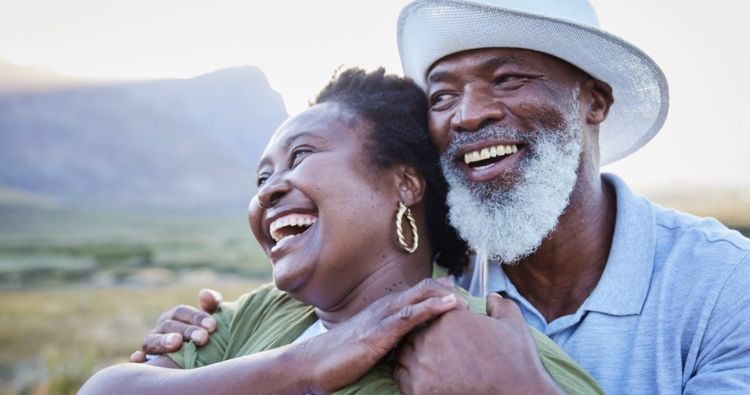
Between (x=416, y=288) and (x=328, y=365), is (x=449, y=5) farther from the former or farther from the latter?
(x=328, y=365)

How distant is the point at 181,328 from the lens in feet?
9.55

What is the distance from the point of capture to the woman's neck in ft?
8.73

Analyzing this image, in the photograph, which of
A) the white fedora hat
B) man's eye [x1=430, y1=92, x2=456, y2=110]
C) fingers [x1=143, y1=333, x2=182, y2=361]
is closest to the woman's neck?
fingers [x1=143, y1=333, x2=182, y2=361]

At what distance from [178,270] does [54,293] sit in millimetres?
6574

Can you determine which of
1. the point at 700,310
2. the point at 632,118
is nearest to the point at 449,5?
the point at 632,118

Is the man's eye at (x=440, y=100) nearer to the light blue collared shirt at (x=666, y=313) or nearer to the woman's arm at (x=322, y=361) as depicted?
the light blue collared shirt at (x=666, y=313)

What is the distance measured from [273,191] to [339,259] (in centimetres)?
37

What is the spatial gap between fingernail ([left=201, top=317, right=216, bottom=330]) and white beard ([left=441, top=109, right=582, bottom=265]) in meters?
1.10

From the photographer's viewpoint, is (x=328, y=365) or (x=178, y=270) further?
(x=178, y=270)

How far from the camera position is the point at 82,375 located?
10523 millimetres

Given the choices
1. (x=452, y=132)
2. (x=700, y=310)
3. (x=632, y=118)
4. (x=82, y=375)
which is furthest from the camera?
(x=82, y=375)

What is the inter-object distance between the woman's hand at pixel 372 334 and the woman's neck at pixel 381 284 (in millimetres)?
445

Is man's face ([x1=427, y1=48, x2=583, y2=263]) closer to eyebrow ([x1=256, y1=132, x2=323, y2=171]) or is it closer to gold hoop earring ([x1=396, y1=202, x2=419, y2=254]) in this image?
gold hoop earring ([x1=396, y1=202, x2=419, y2=254])

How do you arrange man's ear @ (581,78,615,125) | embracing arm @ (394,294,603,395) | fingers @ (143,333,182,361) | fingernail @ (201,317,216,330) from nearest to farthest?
embracing arm @ (394,294,603,395), fingers @ (143,333,182,361), fingernail @ (201,317,216,330), man's ear @ (581,78,615,125)
